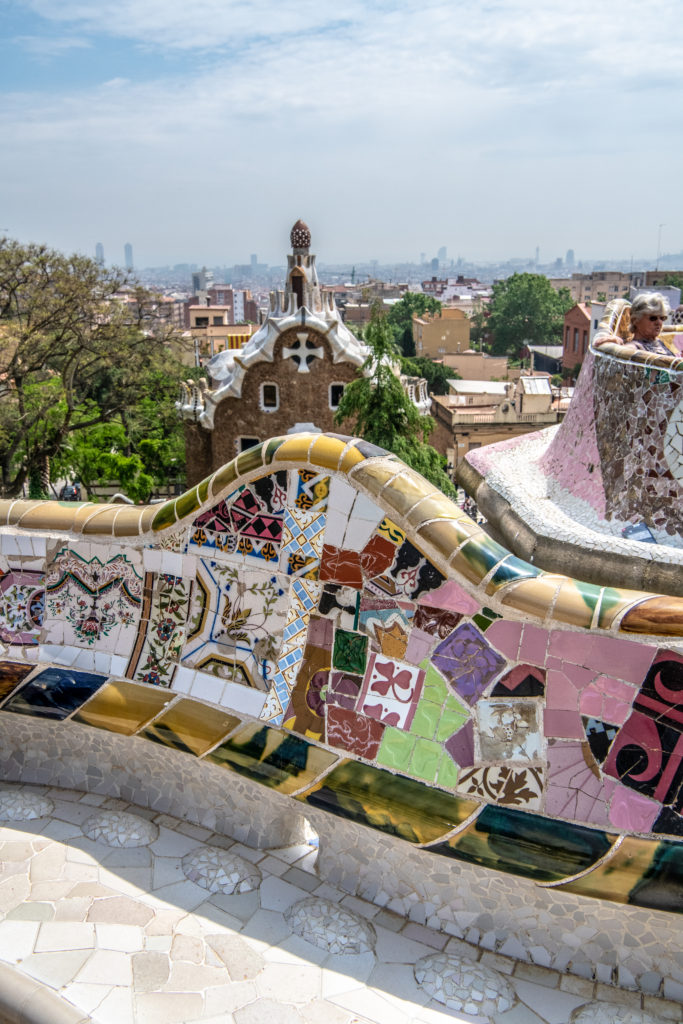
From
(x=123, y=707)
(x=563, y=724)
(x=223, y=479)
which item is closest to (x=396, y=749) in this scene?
(x=563, y=724)

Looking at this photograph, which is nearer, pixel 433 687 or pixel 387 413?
pixel 433 687

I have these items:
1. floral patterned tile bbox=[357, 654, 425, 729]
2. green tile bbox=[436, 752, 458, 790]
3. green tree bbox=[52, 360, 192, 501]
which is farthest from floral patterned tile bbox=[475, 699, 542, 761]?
green tree bbox=[52, 360, 192, 501]

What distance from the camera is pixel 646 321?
9742 millimetres

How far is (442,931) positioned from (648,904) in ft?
3.86

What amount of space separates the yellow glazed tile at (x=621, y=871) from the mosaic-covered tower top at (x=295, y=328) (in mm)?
12224

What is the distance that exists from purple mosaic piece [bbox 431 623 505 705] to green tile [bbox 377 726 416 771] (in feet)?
1.38

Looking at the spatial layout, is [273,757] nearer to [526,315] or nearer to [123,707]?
[123,707]

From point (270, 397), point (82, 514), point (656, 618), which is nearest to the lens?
point (656, 618)

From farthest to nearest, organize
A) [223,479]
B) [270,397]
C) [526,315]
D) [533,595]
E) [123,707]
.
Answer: [526,315] → [270,397] → [123,707] → [223,479] → [533,595]

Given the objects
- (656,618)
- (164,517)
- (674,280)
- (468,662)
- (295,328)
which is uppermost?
(674,280)

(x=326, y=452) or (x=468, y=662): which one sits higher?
(x=326, y=452)

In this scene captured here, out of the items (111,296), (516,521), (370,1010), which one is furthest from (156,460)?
(370,1010)

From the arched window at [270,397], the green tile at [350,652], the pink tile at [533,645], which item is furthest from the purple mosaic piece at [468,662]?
the arched window at [270,397]

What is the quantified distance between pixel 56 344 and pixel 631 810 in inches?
694
